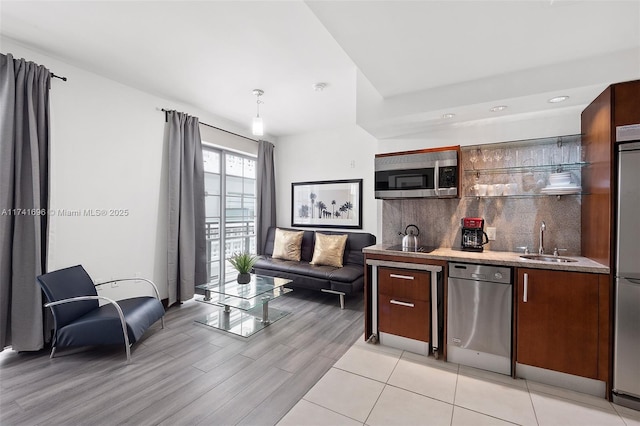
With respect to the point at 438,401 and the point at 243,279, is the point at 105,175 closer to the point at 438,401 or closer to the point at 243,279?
the point at 243,279

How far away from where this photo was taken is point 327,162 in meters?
4.87

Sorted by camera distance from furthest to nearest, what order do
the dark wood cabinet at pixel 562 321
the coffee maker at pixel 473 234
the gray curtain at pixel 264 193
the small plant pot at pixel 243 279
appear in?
the gray curtain at pixel 264 193
the small plant pot at pixel 243 279
the coffee maker at pixel 473 234
the dark wood cabinet at pixel 562 321

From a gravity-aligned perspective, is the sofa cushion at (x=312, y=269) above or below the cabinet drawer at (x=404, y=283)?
below

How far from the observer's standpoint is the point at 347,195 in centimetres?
464

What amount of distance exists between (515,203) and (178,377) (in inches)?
131

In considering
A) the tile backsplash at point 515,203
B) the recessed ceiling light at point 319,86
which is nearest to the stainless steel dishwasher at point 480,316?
the tile backsplash at point 515,203

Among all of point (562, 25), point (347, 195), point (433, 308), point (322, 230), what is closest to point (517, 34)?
point (562, 25)

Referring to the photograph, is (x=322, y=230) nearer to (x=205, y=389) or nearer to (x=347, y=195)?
(x=347, y=195)

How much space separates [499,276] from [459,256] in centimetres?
31

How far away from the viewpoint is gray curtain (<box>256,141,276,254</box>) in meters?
5.01

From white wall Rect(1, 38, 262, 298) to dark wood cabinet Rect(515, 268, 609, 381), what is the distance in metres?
3.94

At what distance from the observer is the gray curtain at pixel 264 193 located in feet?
16.4

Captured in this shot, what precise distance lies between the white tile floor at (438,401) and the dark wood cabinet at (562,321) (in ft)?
0.72

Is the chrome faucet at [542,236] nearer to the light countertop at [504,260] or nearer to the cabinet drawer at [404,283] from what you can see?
the light countertop at [504,260]
